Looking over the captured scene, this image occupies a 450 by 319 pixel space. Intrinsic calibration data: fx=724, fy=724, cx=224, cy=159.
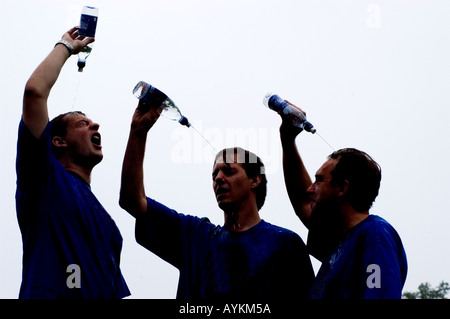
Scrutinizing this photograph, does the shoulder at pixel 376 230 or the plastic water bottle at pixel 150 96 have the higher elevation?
the plastic water bottle at pixel 150 96

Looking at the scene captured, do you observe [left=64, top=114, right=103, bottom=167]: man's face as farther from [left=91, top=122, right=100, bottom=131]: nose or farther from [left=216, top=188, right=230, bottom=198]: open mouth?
[left=216, top=188, right=230, bottom=198]: open mouth

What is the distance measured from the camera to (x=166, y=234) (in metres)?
5.18

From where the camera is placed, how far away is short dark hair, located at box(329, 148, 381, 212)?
15.7 feet

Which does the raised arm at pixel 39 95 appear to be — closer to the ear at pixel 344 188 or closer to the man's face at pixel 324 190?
the man's face at pixel 324 190

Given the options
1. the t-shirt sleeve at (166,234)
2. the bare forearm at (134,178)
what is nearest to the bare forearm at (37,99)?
the bare forearm at (134,178)

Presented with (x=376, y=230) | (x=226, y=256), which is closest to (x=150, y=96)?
(x=226, y=256)

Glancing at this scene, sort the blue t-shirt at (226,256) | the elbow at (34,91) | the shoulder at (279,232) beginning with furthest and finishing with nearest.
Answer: the shoulder at (279,232)
the blue t-shirt at (226,256)
the elbow at (34,91)

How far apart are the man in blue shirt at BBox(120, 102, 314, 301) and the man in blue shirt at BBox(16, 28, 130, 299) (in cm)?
42

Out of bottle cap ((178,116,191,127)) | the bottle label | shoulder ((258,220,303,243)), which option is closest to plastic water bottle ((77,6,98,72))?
the bottle label

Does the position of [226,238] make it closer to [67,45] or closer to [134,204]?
[134,204]

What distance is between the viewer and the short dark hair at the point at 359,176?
4789 millimetres

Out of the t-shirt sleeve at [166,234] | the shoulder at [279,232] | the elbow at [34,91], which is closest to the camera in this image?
the elbow at [34,91]

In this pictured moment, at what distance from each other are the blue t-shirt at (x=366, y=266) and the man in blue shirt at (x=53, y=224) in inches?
53.2
